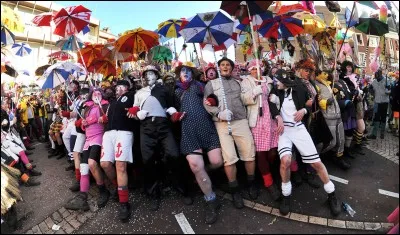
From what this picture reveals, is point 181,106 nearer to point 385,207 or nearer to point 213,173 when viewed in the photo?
point 213,173

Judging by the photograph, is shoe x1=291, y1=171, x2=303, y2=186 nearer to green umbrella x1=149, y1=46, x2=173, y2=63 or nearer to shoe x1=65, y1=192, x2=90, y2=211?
shoe x1=65, y1=192, x2=90, y2=211

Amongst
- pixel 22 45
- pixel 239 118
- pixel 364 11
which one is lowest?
pixel 239 118

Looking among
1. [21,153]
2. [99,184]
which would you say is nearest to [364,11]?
[99,184]

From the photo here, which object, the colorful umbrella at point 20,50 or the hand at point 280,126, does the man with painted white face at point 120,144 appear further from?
the colorful umbrella at point 20,50

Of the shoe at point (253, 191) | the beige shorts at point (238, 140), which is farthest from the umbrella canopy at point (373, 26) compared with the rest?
the shoe at point (253, 191)

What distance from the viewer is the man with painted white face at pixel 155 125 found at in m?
3.94

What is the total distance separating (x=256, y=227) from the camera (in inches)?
134

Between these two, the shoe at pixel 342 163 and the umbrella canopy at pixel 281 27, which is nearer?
the shoe at pixel 342 163

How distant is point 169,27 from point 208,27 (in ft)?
9.33

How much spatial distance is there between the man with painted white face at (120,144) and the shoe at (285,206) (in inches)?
88.6

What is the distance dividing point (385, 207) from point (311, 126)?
1.55 meters

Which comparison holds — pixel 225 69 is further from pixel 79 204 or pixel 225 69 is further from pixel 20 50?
pixel 20 50

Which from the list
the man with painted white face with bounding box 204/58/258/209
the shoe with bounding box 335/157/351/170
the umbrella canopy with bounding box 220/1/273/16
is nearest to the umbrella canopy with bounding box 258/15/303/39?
the umbrella canopy with bounding box 220/1/273/16

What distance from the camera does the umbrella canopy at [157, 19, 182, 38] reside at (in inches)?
284
